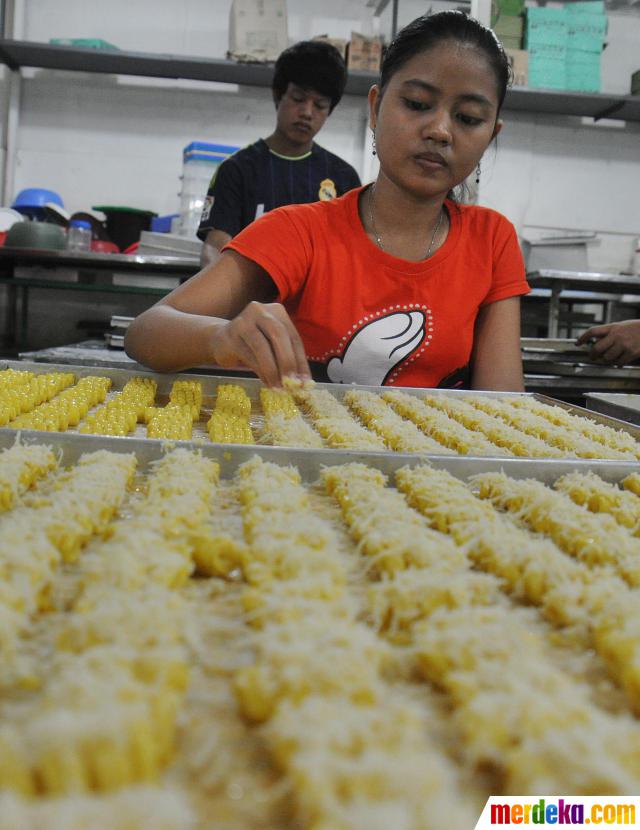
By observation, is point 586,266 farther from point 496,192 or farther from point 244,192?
point 244,192

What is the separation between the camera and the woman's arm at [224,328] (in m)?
1.35

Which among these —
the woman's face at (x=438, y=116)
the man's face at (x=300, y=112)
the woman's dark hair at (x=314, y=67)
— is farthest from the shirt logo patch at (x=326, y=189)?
the woman's face at (x=438, y=116)

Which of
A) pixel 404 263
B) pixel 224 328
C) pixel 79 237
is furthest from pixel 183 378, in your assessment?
pixel 79 237

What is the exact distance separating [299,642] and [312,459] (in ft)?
1.94

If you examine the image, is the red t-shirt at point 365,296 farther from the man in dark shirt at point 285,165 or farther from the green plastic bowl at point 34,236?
the green plastic bowl at point 34,236

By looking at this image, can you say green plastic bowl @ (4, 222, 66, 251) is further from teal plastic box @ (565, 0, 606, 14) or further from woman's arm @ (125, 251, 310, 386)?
teal plastic box @ (565, 0, 606, 14)

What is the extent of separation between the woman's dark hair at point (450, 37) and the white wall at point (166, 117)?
3.40 m

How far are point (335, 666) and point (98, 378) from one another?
4.66 ft

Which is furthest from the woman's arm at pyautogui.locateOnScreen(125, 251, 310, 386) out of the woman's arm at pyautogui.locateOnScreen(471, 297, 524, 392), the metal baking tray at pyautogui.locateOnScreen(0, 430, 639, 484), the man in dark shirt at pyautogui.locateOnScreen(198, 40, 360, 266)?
the man in dark shirt at pyautogui.locateOnScreen(198, 40, 360, 266)

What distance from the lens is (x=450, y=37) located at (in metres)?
1.75

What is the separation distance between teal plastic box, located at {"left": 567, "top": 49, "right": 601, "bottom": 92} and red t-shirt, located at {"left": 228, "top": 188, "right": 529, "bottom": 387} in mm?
3573

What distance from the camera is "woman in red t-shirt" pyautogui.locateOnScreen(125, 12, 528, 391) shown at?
174cm

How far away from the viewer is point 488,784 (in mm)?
451

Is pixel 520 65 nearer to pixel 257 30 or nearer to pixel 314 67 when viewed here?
pixel 257 30
